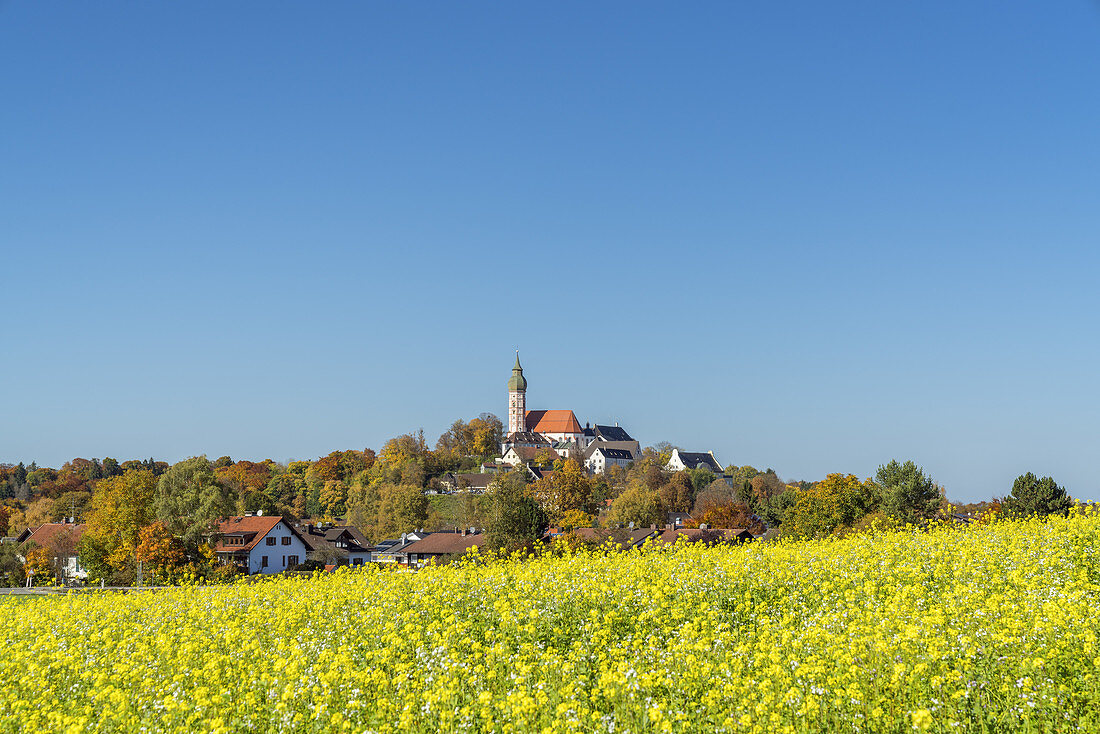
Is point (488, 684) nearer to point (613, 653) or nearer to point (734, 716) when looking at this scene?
point (613, 653)

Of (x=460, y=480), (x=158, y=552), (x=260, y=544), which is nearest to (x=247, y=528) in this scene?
(x=260, y=544)

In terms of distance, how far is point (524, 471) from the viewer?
121 meters

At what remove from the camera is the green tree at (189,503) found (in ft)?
185

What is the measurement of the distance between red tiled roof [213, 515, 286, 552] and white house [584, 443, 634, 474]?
103924mm

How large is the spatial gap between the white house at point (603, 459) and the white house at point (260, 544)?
103 metres

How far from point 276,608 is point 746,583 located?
7645 mm

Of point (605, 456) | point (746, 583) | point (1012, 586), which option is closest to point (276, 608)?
point (746, 583)

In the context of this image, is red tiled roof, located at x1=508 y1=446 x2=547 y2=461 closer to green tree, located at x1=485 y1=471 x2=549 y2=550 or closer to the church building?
the church building

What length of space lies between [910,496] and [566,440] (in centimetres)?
13957

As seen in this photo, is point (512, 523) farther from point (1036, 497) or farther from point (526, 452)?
point (526, 452)

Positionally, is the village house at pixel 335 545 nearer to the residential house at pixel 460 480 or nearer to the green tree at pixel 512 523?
the green tree at pixel 512 523

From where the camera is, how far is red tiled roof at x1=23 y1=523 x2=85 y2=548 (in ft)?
211

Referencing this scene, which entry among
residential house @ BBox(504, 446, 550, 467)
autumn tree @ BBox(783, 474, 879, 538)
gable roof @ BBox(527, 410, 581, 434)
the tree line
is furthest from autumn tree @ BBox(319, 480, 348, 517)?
autumn tree @ BBox(783, 474, 879, 538)

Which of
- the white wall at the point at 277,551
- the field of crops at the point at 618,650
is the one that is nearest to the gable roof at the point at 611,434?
the white wall at the point at 277,551
